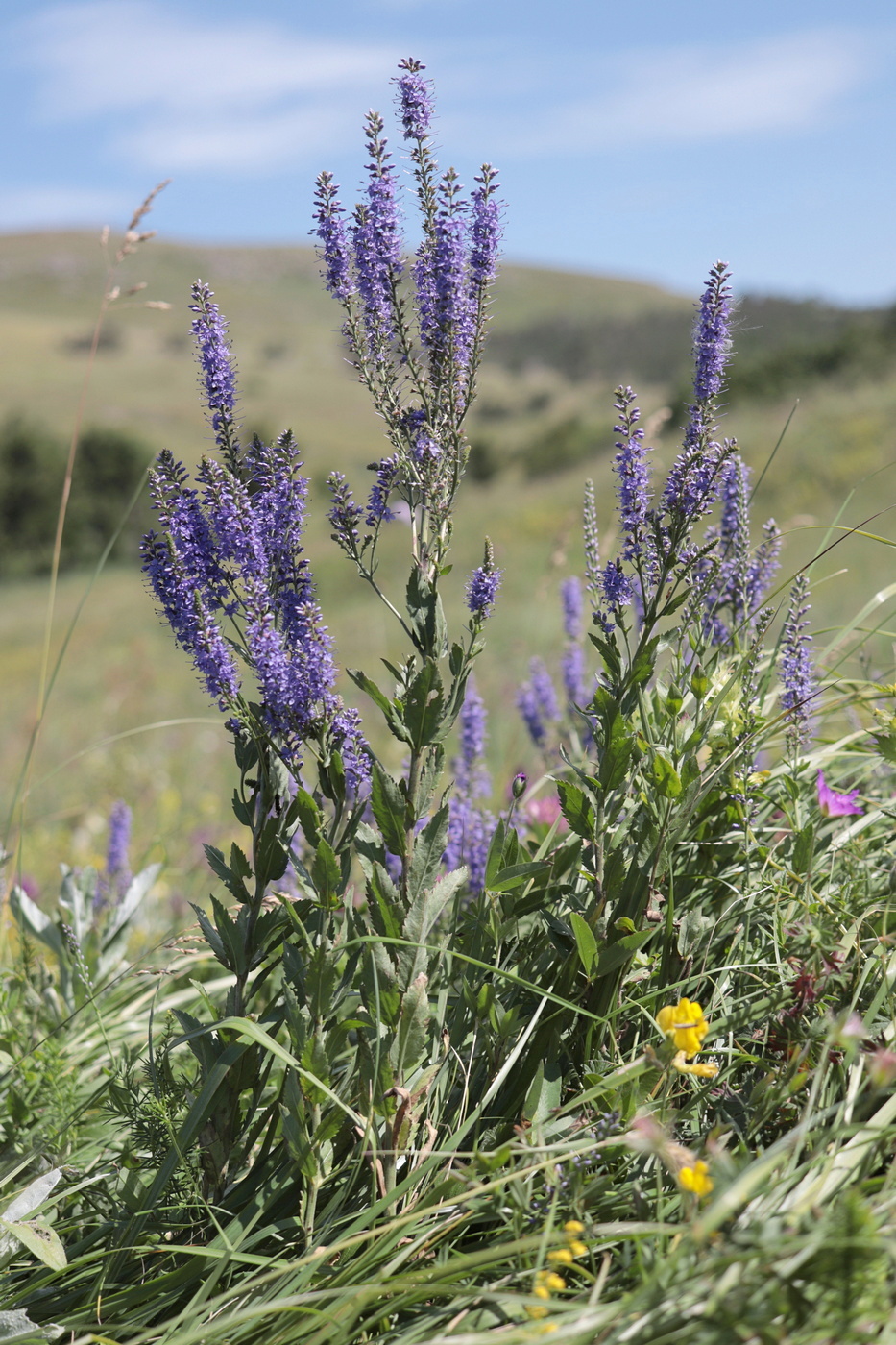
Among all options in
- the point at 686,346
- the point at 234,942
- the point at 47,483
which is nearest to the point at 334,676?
the point at 234,942

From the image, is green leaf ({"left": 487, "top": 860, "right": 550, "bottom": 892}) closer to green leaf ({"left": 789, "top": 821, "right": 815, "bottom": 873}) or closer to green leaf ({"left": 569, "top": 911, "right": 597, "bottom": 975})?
green leaf ({"left": 569, "top": 911, "right": 597, "bottom": 975})

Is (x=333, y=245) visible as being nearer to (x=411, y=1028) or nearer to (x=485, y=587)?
(x=485, y=587)

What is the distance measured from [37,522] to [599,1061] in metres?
46.6

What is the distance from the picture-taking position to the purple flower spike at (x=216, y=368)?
1899 mm

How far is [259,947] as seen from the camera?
1869 mm

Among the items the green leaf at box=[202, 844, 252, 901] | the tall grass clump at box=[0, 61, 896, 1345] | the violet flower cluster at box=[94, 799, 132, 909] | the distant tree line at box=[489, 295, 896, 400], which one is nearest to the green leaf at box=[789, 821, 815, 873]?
the tall grass clump at box=[0, 61, 896, 1345]

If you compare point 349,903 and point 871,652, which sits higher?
point 871,652

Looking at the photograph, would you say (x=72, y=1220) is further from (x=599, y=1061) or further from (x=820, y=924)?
(x=820, y=924)

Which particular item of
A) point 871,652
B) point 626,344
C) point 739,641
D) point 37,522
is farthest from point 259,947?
point 626,344

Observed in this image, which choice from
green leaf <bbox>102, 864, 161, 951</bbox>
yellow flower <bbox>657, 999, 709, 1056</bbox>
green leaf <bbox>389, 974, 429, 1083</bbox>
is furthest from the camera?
green leaf <bbox>102, 864, 161, 951</bbox>

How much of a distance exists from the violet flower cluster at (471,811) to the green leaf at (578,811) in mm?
785

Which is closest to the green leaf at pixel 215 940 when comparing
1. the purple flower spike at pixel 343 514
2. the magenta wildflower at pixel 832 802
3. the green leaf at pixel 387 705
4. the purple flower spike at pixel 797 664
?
the green leaf at pixel 387 705

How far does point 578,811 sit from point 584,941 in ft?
0.79

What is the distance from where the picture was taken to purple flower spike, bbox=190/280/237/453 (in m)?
1.90
